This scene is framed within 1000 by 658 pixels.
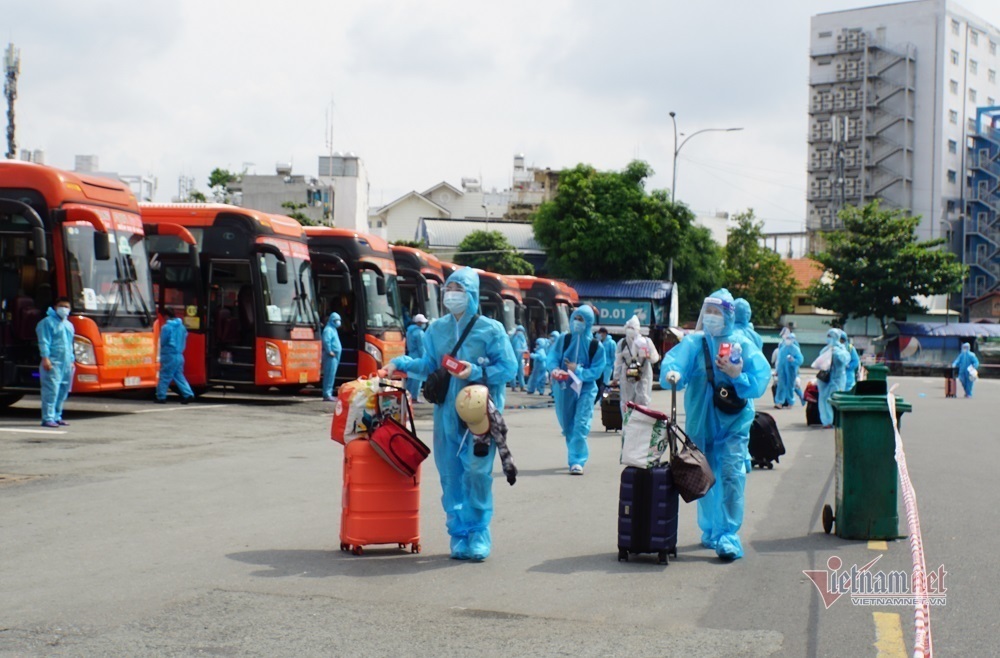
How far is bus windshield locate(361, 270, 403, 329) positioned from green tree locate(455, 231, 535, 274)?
4269 centimetres

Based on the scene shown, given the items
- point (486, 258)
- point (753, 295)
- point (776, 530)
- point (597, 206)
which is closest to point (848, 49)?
point (753, 295)

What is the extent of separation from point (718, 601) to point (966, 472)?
8440 mm

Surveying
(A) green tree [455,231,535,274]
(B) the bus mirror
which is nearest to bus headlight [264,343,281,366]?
(B) the bus mirror

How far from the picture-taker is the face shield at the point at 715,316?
27.2 feet

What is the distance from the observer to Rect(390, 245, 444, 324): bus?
29359 mm

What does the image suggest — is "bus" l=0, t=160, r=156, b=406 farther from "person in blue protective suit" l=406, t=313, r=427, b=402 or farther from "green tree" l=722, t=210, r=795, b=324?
"green tree" l=722, t=210, r=795, b=324

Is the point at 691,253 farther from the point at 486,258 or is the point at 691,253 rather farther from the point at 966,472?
the point at 966,472

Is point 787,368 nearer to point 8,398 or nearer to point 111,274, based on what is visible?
point 111,274

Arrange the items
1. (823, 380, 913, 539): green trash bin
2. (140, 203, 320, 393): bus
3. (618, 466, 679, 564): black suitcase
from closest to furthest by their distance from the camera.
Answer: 1. (618, 466, 679, 564): black suitcase
2. (823, 380, 913, 539): green trash bin
3. (140, 203, 320, 393): bus

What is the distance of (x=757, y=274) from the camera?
7650 cm

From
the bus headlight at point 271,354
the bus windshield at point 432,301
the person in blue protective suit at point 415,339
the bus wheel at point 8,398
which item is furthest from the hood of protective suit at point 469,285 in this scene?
the bus windshield at point 432,301

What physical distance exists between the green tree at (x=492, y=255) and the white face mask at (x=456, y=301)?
59969 millimetres

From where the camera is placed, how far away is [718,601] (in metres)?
6.72

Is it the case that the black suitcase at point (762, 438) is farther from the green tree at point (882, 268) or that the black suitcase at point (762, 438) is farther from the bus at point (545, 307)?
the green tree at point (882, 268)
